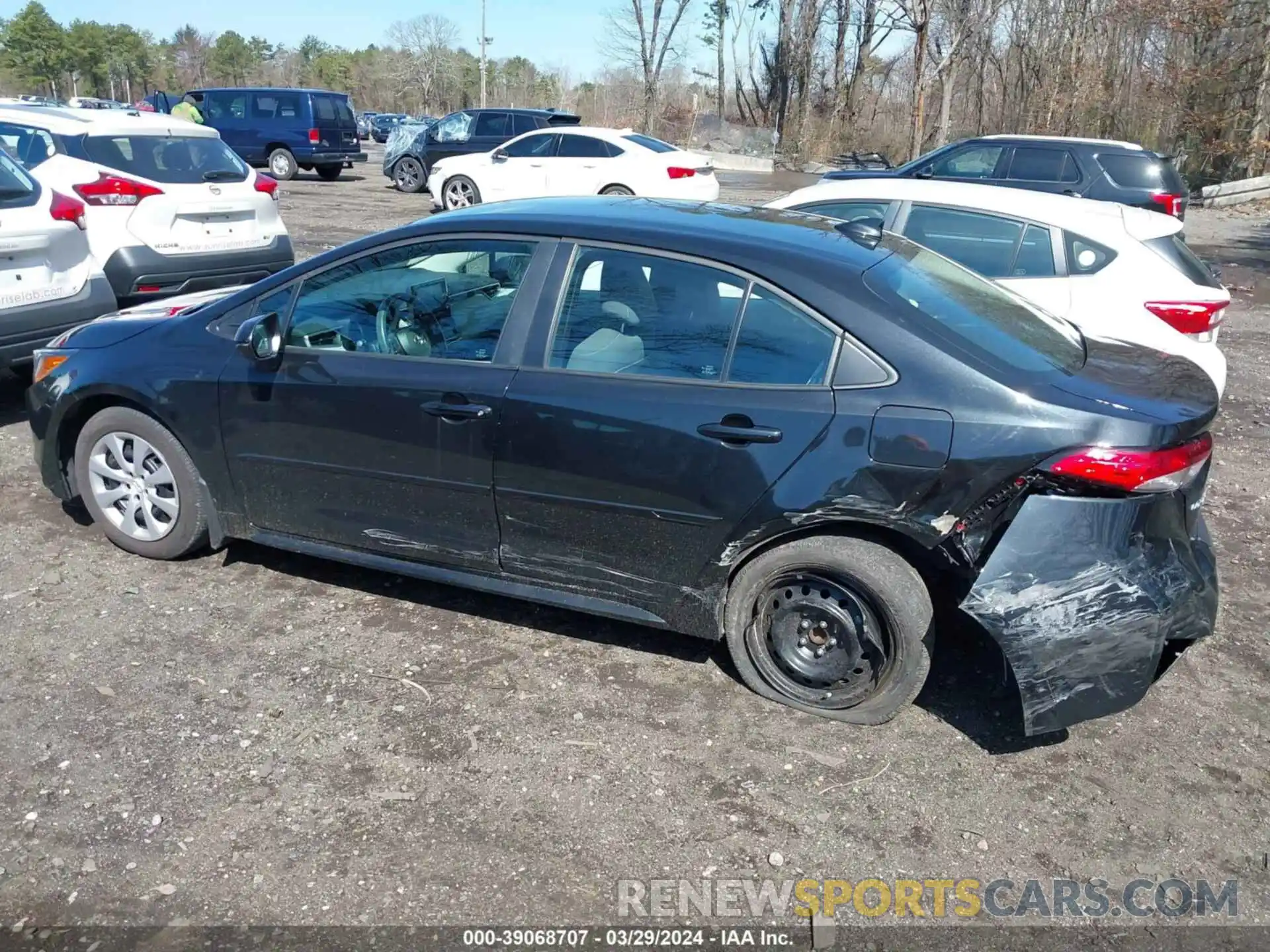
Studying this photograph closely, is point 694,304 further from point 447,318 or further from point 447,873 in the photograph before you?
point 447,873

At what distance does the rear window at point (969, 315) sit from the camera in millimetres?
3469

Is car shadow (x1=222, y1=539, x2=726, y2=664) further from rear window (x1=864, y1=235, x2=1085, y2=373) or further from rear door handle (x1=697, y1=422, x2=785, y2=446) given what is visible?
rear window (x1=864, y1=235, x2=1085, y2=373)

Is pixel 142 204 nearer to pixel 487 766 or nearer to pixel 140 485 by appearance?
pixel 140 485

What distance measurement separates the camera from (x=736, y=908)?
284cm

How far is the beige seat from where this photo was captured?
12.2 ft

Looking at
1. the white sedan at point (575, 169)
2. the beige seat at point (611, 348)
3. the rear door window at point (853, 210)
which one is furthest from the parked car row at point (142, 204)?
the white sedan at point (575, 169)

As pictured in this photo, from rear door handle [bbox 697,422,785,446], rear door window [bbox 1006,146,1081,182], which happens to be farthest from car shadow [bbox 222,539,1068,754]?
rear door window [bbox 1006,146,1081,182]

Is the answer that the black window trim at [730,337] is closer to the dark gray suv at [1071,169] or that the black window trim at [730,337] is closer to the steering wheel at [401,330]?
the steering wheel at [401,330]

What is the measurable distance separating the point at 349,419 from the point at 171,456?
0.97m

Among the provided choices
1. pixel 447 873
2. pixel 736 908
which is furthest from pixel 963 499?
pixel 447 873

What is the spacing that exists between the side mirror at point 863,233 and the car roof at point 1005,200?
2.45 m

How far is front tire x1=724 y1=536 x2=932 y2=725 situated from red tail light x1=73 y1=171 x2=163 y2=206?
6491 mm

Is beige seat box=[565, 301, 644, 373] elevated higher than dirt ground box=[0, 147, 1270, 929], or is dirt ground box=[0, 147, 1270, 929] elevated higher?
beige seat box=[565, 301, 644, 373]

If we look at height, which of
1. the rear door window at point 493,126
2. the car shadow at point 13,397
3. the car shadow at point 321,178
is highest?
the rear door window at point 493,126
